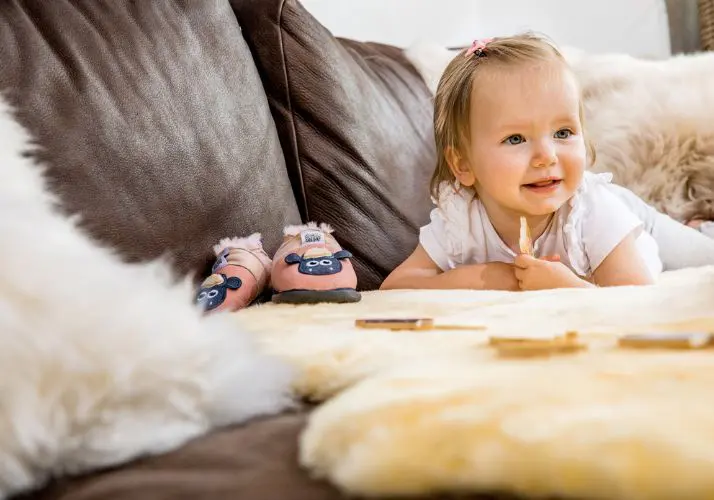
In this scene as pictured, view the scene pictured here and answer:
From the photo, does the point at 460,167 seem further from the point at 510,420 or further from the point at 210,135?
the point at 510,420

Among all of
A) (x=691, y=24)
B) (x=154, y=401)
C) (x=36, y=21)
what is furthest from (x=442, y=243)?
(x=691, y=24)

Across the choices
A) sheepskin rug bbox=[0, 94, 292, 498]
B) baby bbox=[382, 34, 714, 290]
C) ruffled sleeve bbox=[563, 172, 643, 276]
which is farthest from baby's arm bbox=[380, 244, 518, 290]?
sheepskin rug bbox=[0, 94, 292, 498]

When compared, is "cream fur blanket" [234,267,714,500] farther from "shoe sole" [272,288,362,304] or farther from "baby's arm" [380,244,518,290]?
"baby's arm" [380,244,518,290]

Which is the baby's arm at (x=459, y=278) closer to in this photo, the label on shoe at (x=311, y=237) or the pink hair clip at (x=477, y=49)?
the label on shoe at (x=311, y=237)

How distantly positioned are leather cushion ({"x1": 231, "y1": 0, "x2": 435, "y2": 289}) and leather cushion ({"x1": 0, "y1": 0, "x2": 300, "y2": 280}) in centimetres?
11

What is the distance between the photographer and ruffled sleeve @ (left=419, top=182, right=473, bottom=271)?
1495 millimetres

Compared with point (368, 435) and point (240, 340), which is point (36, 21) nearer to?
point (240, 340)

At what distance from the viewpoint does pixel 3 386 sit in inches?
18.3

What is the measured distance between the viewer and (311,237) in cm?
121

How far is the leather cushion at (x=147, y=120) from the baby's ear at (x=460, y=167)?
1.24 ft

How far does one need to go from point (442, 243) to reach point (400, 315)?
1.87 feet

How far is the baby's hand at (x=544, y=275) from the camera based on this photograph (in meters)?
1.29

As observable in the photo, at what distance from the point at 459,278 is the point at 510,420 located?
0.99m

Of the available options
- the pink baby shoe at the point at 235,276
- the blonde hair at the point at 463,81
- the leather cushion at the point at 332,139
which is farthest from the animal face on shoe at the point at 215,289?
the blonde hair at the point at 463,81
